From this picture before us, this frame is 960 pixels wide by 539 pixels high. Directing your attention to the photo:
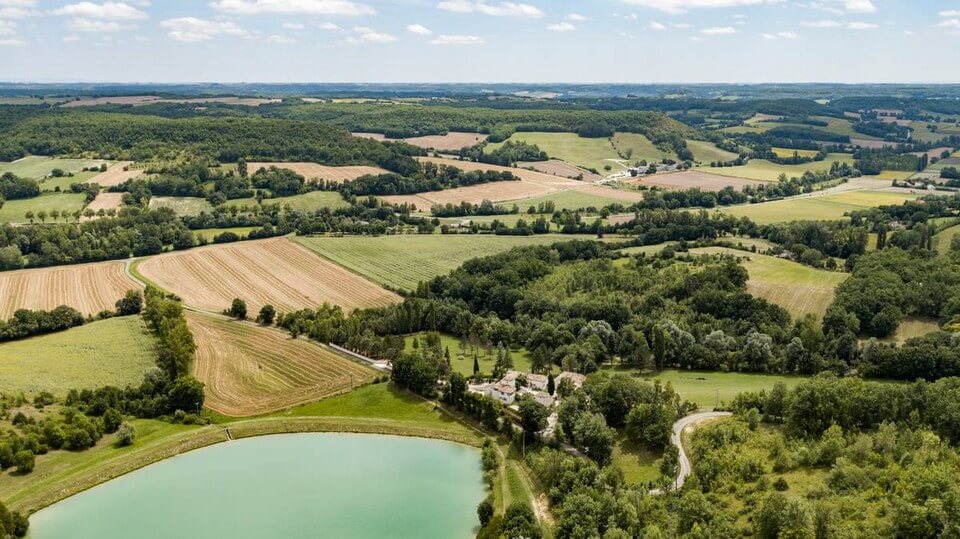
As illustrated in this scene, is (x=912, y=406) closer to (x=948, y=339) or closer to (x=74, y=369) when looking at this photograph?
(x=948, y=339)

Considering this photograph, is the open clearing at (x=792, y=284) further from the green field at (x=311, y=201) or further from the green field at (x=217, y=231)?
the green field at (x=217, y=231)

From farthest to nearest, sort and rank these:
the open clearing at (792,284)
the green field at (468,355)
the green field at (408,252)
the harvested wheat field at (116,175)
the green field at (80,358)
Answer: the harvested wheat field at (116,175) < the green field at (408,252) < the open clearing at (792,284) < the green field at (468,355) < the green field at (80,358)

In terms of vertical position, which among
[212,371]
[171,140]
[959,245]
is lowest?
[212,371]

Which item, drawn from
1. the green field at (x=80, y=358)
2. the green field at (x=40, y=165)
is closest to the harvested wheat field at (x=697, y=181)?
the green field at (x=80, y=358)

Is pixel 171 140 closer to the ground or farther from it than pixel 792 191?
farther from it

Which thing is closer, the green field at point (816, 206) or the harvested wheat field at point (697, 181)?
the green field at point (816, 206)

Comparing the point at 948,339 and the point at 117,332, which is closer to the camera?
the point at 948,339

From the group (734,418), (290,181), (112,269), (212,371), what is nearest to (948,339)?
(734,418)

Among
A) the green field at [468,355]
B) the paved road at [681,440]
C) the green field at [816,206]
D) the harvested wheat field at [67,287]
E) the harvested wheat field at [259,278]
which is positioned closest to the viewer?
the paved road at [681,440]
